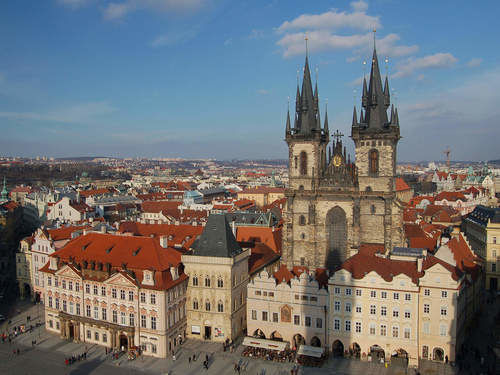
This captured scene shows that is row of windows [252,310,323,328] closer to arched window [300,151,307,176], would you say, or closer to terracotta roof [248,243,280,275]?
terracotta roof [248,243,280,275]

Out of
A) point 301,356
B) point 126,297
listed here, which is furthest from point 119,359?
point 301,356

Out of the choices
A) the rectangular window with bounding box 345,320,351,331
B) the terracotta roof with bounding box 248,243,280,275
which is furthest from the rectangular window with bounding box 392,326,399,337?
the terracotta roof with bounding box 248,243,280,275

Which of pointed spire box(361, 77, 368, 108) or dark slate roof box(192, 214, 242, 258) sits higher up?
pointed spire box(361, 77, 368, 108)

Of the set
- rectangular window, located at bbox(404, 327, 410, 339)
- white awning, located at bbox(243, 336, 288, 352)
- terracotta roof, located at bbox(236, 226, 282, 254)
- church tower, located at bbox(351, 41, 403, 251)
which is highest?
church tower, located at bbox(351, 41, 403, 251)

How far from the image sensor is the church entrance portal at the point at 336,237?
71.1 metres

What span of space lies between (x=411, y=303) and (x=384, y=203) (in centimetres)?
2073

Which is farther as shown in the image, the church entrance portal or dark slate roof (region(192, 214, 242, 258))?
the church entrance portal

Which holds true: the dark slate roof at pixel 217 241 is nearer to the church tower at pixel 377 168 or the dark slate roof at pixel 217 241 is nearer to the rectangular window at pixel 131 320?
the rectangular window at pixel 131 320

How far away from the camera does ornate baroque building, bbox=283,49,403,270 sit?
68688 mm

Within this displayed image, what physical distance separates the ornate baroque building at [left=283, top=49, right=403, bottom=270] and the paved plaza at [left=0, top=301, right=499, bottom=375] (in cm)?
2028

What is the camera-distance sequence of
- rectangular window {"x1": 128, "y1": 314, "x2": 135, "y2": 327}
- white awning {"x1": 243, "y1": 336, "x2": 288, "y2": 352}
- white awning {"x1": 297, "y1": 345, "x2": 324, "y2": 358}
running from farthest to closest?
1. rectangular window {"x1": 128, "y1": 314, "x2": 135, "y2": 327}
2. white awning {"x1": 243, "y1": 336, "x2": 288, "y2": 352}
3. white awning {"x1": 297, "y1": 345, "x2": 324, "y2": 358}

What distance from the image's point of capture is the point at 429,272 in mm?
49562

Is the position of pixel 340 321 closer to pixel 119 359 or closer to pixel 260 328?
pixel 260 328

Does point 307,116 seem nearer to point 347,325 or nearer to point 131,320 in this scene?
point 347,325
